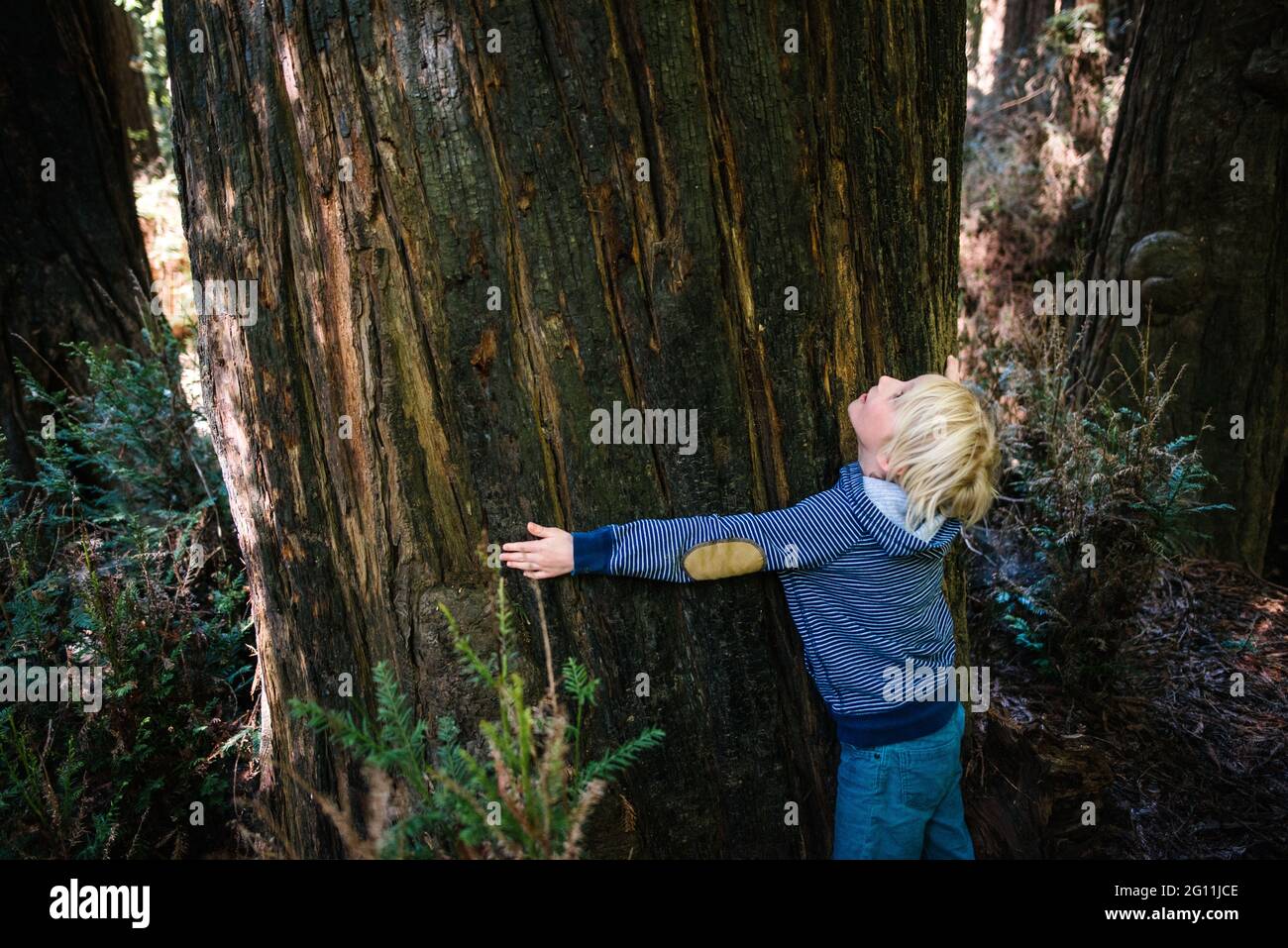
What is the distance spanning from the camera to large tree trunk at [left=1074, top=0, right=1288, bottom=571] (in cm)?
472

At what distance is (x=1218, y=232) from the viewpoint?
483 centimetres

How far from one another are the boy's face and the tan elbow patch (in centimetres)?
46

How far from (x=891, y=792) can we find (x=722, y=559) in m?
0.88

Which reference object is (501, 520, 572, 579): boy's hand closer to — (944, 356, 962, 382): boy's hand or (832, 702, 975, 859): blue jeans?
(832, 702, 975, 859): blue jeans

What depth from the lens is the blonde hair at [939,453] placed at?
8.08 feet

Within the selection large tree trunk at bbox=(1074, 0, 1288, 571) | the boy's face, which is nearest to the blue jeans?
the boy's face

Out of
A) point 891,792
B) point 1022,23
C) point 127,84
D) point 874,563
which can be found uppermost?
point 1022,23

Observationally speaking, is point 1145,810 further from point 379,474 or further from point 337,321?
point 337,321

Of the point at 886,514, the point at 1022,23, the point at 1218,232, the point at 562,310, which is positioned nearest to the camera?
the point at 562,310

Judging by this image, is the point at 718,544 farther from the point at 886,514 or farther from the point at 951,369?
the point at 951,369

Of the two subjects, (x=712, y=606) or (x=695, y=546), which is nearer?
(x=695, y=546)

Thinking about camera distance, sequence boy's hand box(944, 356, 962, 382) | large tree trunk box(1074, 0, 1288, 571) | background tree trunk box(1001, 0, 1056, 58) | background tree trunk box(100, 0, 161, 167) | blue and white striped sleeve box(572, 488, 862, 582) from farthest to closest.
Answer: background tree trunk box(1001, 0, 1056, 58) < background tree trunk box(100, 0, 161, 167) < large tree trunk box(1074, 0, 1288, 571) < boy's hand box(944, 356, 962, 382) < blue and white striped sleeve box(572, 488, 862, 582)

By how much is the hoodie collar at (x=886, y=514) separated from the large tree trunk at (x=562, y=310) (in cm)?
17

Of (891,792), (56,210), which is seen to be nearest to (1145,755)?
(891,792)
